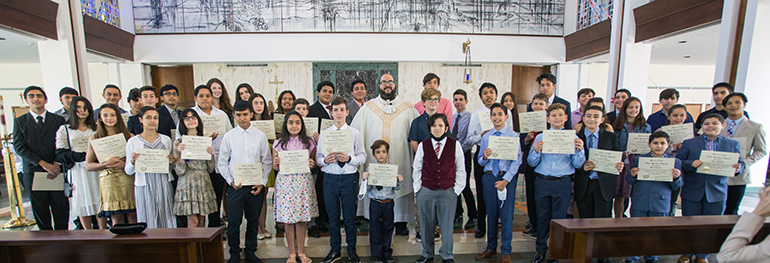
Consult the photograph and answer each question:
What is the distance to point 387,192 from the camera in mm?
2828

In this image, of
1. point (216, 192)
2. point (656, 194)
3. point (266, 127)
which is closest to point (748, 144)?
point (656, 194)

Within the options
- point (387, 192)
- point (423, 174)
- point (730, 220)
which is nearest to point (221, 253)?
point (387, 192)

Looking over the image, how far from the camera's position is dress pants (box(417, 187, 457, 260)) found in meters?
2.75

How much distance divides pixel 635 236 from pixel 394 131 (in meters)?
2.16

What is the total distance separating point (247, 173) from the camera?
269cm

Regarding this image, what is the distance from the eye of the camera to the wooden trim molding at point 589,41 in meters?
6.09

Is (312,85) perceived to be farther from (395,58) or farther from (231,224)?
(231,224)

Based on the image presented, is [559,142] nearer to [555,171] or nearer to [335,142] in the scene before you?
[555,171]

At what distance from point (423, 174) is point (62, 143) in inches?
131

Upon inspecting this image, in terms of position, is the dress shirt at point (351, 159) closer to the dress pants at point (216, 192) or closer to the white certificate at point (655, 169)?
the dress pants at point (216, 192)

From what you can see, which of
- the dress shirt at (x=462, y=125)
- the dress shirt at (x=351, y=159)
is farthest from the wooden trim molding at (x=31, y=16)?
the dress shirt at (x=462, y=125)

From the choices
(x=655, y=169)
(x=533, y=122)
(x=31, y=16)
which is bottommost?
(x=655, y=169)

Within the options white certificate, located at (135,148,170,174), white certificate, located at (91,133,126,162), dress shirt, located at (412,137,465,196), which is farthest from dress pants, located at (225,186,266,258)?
dress shirt, located at (412,137,465,196)

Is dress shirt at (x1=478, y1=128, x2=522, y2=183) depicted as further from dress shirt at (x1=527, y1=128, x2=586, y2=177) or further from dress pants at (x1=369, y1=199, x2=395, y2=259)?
dress pants at (x1=369, y1=199, x2=395, y2=259)
